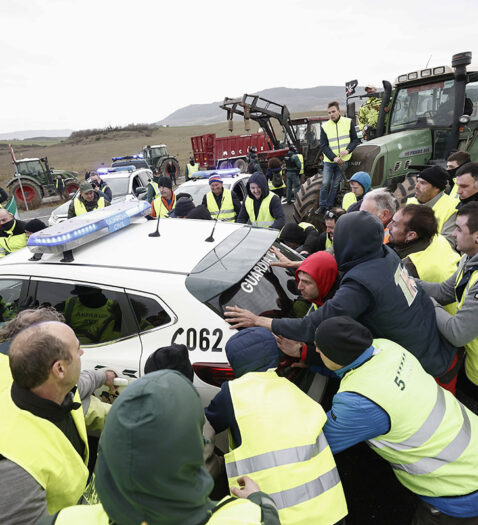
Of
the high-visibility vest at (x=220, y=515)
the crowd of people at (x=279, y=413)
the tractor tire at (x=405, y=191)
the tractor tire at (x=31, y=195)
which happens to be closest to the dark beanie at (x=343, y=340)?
the crowd of people at (x=279, y=413)

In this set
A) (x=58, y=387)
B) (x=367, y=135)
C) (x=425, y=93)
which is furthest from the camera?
(x=367, y=135)

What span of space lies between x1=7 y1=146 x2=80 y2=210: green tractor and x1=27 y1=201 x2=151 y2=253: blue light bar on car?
1706cm

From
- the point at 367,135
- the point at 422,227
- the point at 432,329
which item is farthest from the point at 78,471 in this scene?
the point at 367,135

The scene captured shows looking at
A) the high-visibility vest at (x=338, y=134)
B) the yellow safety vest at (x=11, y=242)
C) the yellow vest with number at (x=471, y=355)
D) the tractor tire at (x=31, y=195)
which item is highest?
the high-visibility vest at (x=338, y=134)

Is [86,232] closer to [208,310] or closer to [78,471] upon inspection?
[208,310]

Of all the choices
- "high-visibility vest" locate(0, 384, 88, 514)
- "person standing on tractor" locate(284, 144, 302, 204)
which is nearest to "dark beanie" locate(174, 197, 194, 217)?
"high-visibility vest" locate(0, 384, 88, 514)

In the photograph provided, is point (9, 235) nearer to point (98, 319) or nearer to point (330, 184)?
point (98, 319)

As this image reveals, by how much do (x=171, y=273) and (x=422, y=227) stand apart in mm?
1807

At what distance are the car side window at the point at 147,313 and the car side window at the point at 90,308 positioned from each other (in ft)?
0.17

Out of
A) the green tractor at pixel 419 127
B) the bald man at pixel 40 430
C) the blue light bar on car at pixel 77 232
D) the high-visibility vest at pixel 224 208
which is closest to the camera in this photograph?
the bald man at pixel 40 430

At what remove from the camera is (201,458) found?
0.97 meters

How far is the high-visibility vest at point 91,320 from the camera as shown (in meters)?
2.40

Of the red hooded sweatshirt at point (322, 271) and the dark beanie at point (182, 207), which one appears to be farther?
the dark beanie at point (182, 207)

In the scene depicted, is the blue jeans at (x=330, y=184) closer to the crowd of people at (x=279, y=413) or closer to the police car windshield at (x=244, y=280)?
the crowd of people at (x=279, y=413)
